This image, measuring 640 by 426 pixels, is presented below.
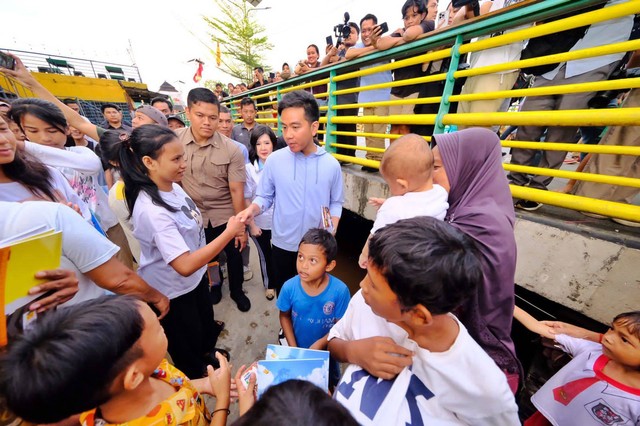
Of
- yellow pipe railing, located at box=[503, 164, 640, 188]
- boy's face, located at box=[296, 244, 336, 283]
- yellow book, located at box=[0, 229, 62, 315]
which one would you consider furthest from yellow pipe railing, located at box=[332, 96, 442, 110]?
yellow book, located at box=[0, 229, 62, 315]

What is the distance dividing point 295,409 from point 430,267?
54 cm

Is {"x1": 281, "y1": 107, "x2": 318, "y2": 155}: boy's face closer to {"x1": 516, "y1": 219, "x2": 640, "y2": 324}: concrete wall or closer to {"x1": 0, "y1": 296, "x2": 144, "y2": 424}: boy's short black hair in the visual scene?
{"x1": 0, "y1": 296, "x2": 144, "y2": 424}: boy's short black hair

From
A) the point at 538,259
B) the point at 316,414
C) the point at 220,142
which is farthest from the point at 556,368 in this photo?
the point at 220,142

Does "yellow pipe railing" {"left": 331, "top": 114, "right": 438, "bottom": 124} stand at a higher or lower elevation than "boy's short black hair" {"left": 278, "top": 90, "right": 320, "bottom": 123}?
lower

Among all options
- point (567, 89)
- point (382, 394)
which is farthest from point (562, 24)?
point (382, 394)

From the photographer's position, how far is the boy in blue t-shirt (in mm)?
1772

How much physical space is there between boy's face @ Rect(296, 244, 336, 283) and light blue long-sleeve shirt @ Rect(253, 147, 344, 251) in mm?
605

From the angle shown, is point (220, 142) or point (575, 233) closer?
point (575, 233)

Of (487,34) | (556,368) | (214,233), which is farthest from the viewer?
(214,233)

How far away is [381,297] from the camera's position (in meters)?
0.85

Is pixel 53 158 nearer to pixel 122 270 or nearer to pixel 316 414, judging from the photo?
pixel 122 270

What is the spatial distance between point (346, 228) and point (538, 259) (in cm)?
334

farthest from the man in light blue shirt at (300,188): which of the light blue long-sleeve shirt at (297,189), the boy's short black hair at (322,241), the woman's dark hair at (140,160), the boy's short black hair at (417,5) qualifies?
the boy's short black hair at (417,5)

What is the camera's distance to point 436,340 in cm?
81
